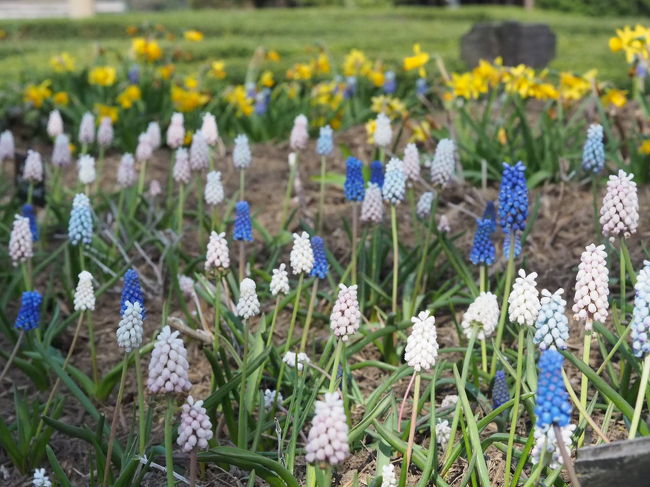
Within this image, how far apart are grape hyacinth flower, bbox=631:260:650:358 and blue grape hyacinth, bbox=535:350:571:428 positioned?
1.12ft

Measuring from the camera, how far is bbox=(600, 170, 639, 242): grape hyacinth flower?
224 centimetres

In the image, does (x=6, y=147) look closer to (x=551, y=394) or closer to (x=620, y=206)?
(x=620, y=206)

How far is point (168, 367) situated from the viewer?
1.89 metres

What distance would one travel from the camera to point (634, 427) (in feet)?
6.68

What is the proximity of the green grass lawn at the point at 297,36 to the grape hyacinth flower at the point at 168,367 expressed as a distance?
20.6ft

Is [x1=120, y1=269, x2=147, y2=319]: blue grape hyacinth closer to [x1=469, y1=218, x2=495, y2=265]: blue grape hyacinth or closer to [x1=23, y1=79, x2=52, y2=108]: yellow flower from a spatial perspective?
[x1=469, y1=218, x2=495, y2=265]: blue grape hyacinth

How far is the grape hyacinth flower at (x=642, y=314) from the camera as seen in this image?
1904 mm

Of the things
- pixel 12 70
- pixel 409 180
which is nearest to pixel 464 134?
pixel 409 180

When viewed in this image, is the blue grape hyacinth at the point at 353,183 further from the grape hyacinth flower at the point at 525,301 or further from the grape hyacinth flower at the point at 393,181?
the grape hyacinth flower at the point at 525,301

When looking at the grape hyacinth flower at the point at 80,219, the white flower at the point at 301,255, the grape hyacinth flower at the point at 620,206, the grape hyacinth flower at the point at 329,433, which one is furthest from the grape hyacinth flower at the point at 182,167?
the grape hyacinth flower at the point at 329,433

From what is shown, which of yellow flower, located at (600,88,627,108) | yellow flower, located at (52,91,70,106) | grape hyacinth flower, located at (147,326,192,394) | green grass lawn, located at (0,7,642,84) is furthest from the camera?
green grass lawn, located at (0,7,642,84)

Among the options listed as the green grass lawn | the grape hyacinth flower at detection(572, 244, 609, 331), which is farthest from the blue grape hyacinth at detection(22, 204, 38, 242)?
the green grass lawn

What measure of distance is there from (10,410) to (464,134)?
8.84 feet

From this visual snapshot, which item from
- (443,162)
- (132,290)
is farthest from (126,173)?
(132,290)
